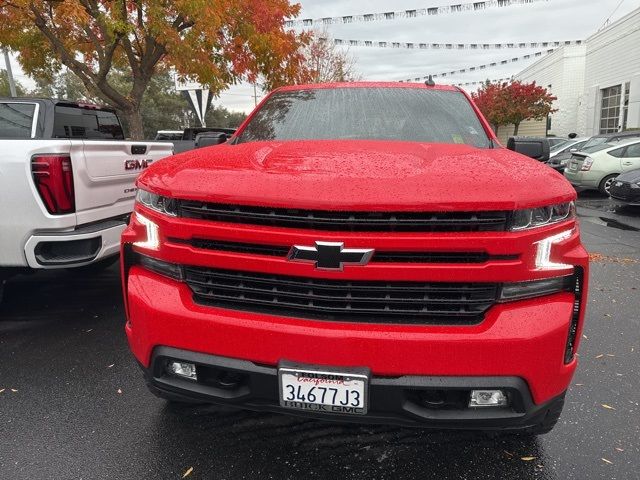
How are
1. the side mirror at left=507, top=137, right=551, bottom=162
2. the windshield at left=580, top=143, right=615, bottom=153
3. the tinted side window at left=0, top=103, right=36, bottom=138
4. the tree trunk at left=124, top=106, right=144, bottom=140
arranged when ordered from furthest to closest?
the windshield at left=580, top=143, right=615, bottom=153 < the tree trunk at left=124, top=106, right=144, bottom=140 < the tinted side window at left=0, top=103, right=36, bottom=138 < the side mirror at left=507, top=137, right=551, bottom=162

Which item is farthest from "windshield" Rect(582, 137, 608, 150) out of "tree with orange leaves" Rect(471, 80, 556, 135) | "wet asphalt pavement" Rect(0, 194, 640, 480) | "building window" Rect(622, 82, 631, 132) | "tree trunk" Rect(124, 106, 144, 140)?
"tree with orange leaves" Rect(471, 80, 556, 135)

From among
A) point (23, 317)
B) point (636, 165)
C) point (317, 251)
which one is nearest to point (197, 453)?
point (317, 251)

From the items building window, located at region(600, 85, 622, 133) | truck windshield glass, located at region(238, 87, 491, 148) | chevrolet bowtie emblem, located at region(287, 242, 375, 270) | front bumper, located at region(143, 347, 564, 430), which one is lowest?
front bumper, located at region(143, 347, 564, 430)

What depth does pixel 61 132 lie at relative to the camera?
4.29 metres

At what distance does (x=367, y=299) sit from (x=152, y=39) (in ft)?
32.6

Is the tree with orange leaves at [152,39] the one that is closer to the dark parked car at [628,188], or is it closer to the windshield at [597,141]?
the dark parked car at [628,188]

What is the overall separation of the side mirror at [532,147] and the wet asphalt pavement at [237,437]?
4.81 feet

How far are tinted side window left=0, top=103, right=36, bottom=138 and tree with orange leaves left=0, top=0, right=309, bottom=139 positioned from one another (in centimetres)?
474

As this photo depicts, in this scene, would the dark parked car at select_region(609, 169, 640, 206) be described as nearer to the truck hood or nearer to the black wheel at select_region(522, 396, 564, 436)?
the truck hood

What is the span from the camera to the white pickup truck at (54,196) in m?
3.17

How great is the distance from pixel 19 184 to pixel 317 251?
2470mm

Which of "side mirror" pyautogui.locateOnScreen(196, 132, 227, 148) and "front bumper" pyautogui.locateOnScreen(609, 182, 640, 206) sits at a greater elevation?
"side mirror" pyautogui.locateOnScreen(196, 132, 227, 148)

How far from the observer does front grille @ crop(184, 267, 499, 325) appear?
1.81 meters

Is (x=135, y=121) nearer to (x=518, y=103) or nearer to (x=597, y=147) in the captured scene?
(x=597, y=147)
